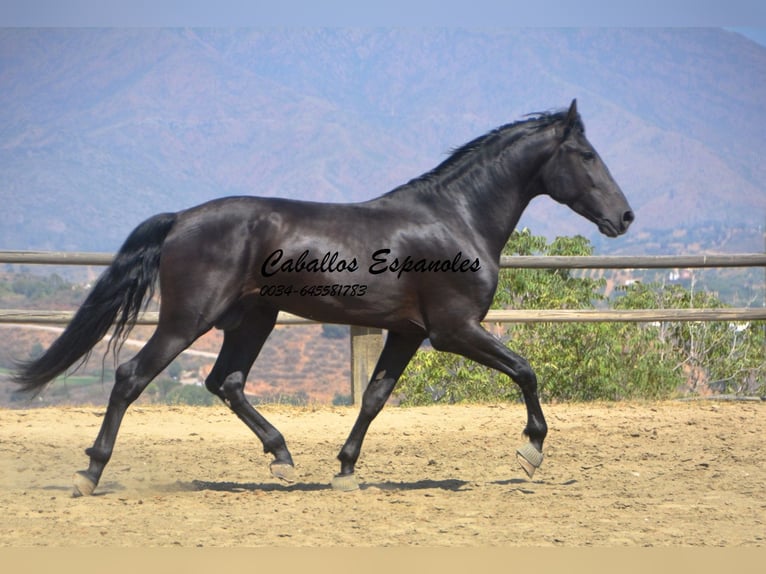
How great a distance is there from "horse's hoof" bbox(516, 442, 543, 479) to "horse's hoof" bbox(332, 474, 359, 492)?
3.04 feet

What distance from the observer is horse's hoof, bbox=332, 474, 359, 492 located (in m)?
5.34

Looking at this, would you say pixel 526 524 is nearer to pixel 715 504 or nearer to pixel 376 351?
pixel 715 504

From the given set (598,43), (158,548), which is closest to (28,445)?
(158,548)

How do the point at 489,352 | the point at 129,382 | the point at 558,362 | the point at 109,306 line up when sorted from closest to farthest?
the point at 129,382
the point at 489,352
the point at 109,306
the point at 558,362

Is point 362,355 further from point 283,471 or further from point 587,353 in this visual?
point 283,471

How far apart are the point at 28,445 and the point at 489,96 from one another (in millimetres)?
151846

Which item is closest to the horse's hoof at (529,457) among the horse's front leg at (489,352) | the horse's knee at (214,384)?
the horse's front leg at (489,352)

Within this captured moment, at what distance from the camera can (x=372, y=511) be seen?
4.62 m

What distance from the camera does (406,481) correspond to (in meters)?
5.73

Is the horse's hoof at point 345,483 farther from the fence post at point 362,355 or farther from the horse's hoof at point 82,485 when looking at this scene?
the fence post at point 362,355

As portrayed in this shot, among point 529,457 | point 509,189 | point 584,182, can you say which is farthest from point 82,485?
point 584,182

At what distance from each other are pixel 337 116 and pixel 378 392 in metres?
151

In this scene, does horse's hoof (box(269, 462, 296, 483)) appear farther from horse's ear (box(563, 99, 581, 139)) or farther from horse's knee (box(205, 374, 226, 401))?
horse's ear (box(563, 99, 581, 139))

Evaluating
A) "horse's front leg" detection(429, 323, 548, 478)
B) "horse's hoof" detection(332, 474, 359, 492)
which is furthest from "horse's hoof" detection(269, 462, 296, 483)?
"horse's front leg" detection(429, 323, 548, 478)
